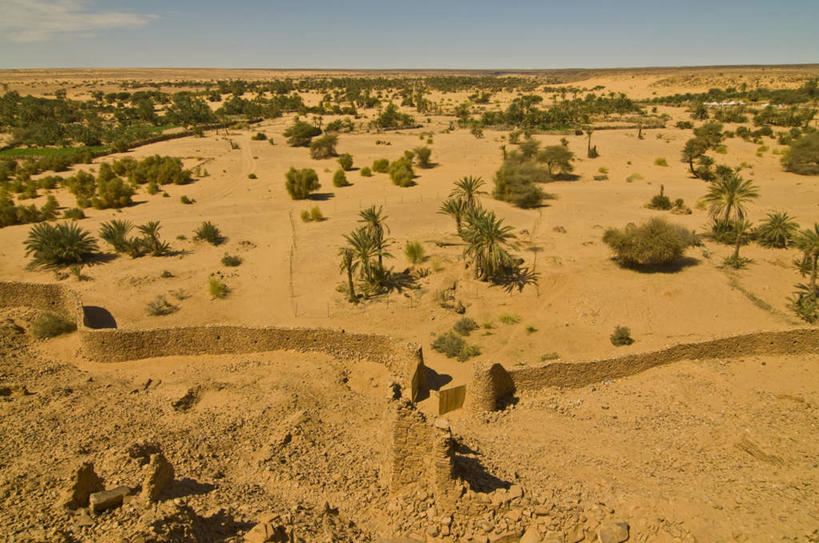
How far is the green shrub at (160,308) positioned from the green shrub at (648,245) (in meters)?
21.0

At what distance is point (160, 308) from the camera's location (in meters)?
21.0

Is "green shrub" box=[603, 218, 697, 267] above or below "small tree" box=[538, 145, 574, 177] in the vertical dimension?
below

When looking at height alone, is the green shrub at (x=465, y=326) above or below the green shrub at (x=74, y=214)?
below

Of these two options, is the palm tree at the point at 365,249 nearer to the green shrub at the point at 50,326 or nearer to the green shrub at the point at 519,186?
the green shrub at the point at 50,326

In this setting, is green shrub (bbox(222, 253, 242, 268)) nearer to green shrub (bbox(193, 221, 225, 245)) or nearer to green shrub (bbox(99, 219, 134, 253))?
green shrub (bbox(193, 221, 225, 245))

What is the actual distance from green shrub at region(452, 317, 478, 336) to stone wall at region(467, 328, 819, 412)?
5.10 meters

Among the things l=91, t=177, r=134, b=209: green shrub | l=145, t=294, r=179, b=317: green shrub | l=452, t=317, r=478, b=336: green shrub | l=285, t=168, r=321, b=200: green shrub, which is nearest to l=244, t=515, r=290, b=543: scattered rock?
l=452, t=317, r=478, b=336: green shrub

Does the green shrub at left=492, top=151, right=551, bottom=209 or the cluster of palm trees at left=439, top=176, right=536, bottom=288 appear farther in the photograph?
the green shrub at left=492, top=151, right=551, bottom=209

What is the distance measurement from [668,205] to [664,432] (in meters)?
26.8

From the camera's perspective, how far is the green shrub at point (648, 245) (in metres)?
23.4

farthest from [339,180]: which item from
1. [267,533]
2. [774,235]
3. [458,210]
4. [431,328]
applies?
[267,533]

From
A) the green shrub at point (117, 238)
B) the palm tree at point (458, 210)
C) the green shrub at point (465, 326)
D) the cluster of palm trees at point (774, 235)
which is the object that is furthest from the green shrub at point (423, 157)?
the green shrub at point (465, 326)

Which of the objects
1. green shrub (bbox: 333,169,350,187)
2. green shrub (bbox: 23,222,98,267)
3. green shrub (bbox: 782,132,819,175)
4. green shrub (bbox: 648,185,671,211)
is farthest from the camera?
green shrub (bbox: 333,169,350,187)

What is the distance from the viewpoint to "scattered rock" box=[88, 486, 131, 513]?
26.6 ft
